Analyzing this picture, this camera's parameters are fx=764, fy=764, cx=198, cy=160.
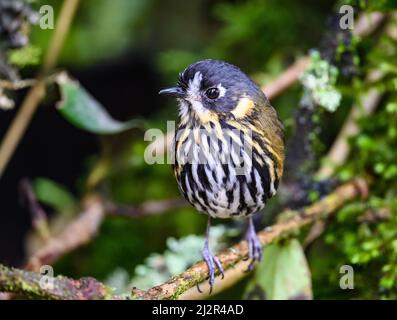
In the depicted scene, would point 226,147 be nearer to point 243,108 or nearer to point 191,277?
point 243,108

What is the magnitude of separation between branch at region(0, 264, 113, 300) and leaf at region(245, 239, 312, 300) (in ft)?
3.22

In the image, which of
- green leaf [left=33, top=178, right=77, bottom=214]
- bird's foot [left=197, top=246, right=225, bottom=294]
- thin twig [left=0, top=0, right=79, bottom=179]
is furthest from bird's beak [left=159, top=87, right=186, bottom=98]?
green leaf [left=33, top=178, right=77, bottom=214]

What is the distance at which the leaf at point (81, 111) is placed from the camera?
115 inches

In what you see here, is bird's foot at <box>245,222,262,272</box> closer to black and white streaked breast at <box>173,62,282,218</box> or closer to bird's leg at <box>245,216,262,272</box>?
bird's leg at <box>245,216,262,272</box>

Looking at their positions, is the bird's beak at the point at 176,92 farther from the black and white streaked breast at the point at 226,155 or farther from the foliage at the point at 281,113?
the foliage at the point at 281,113

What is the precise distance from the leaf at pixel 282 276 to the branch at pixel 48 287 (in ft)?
3.22

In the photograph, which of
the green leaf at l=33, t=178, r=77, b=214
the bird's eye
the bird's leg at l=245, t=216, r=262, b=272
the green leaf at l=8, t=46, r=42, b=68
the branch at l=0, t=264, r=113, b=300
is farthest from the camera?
the green leaf at l=33, t=178, r=77, b=214

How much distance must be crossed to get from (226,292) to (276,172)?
580 mm

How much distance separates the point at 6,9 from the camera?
2.93 m

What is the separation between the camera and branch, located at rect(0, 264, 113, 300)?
5.74ft

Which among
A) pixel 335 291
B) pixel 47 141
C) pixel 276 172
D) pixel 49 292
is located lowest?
pixel 49 292

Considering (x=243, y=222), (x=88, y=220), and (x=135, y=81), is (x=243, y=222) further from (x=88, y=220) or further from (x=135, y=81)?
(x=135, y=81)

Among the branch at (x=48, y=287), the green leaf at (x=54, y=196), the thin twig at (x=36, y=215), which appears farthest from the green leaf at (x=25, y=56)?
the branch at (x=48, y=287)
